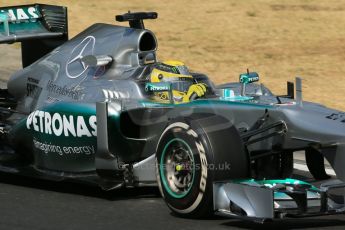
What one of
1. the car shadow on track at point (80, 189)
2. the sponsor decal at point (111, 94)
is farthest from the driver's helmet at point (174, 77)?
the car shadow on track at point (80, 189)

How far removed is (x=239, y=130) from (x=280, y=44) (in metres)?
12.0

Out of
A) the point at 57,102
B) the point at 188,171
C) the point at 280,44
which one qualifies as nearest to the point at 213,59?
the point at 280,44

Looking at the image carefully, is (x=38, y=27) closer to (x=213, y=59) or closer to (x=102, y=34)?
(x=102, y=34)

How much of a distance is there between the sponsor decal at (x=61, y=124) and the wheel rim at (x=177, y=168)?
96cm

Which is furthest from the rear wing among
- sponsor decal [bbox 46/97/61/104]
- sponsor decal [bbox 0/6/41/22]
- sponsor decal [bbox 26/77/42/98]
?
sponsor decal [bbox 46/97/61/104]

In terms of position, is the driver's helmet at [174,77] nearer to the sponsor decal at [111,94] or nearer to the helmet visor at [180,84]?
the helmet visor at [180,84]

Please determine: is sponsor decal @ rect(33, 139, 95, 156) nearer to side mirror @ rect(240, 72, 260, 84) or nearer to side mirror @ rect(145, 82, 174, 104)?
side mirror @ rect(145, 82, 174, 104)

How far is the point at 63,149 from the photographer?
352 inches

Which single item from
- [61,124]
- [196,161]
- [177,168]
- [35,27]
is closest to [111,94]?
[61,124]

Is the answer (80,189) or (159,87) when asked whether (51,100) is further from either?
(159,87)

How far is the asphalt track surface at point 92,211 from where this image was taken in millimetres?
7504

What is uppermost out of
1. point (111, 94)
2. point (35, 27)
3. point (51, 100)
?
point (35, 27)

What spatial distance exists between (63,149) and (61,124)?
233 millimetres

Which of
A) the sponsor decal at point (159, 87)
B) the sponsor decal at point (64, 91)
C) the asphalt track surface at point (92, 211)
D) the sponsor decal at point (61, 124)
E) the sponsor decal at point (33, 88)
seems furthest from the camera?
the sponsor decal at point (33, 88)
